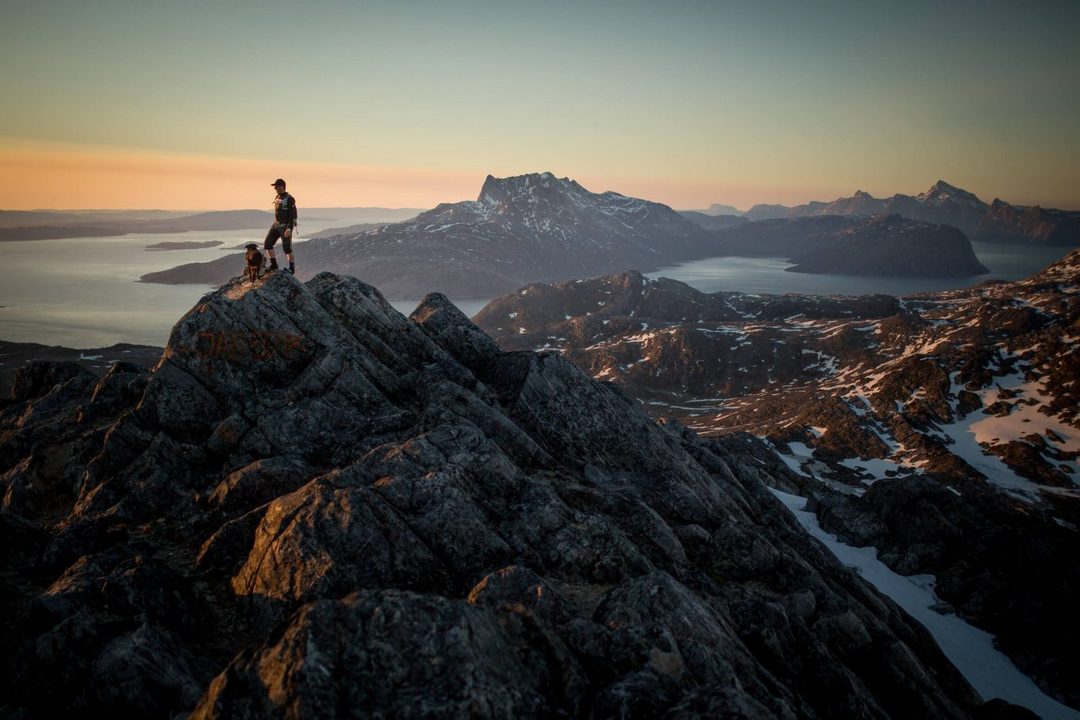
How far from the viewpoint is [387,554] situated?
1698 cm

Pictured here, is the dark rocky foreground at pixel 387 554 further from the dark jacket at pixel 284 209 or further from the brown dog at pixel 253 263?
the dark jacket at pixel 284 209

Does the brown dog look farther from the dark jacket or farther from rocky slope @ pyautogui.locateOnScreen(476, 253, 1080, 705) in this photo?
rocky slope @ pyautogui.locateOnScreen(476, 253, 1080, 705)

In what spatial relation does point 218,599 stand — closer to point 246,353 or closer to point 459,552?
point 459,552

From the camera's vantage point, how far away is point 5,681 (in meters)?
12.9

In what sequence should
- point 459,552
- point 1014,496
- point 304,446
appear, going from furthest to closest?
point 1014,496 → point 304,446 → point 459,552

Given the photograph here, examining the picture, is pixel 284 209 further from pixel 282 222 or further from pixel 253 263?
pixel 253 263

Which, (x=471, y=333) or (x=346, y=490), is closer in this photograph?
(x=346, y=490)

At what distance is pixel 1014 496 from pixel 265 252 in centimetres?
14801

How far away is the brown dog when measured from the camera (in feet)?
101

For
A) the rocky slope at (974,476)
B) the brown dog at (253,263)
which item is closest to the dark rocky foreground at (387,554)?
the brown dog at (253,263)

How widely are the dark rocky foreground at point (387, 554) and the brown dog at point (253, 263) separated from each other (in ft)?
4.99

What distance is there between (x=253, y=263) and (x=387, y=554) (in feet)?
74.0

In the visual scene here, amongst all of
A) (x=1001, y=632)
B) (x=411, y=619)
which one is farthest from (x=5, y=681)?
(x=1001, y=632)

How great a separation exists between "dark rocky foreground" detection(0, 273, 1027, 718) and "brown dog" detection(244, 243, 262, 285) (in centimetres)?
152
